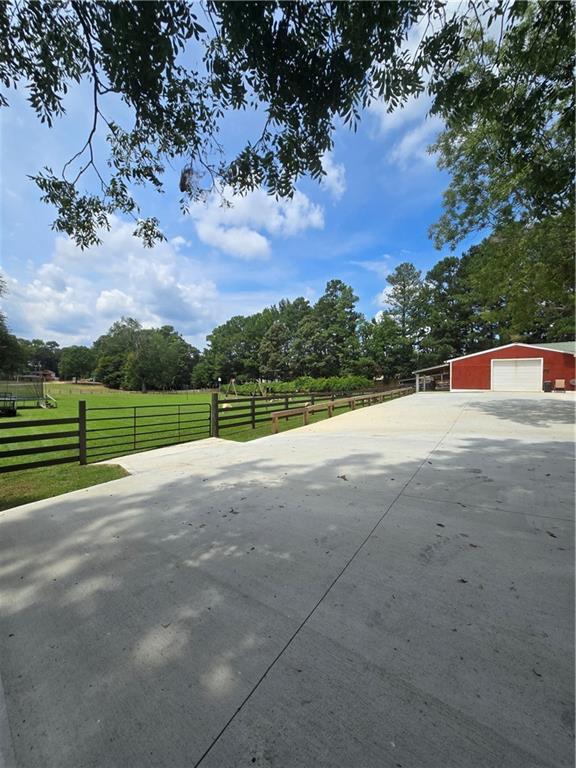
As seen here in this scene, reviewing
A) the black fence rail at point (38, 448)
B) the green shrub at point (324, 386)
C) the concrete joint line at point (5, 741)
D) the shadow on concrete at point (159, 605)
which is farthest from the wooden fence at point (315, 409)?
the green shrub at point (324, 386)

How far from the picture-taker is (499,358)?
26062 mm

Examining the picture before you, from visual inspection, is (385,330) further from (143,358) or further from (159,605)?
(143,358)

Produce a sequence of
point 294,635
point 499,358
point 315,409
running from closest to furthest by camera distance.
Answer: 1. point 294,635
2. point 315,409
3. point 499,358

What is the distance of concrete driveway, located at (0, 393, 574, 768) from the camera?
1.29 meters

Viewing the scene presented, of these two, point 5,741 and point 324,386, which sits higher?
point 324,386

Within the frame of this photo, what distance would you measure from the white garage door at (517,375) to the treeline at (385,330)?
268cm

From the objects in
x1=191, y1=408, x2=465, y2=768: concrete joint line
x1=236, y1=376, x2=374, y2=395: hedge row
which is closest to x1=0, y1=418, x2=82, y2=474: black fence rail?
x1=191, y1=408, x2=465, y2=768: concrete joint line

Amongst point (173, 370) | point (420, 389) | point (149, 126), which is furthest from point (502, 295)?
point (173, 370)

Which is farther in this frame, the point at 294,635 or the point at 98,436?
the point at 98,436

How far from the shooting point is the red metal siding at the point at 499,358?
76.5ft

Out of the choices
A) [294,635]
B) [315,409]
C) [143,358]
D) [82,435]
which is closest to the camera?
[294,635]

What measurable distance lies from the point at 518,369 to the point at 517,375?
46 centimetres

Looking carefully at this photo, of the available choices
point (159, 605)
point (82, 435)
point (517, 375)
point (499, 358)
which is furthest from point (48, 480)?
point (499, 358)

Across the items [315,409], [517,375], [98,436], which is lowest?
[98,436]
